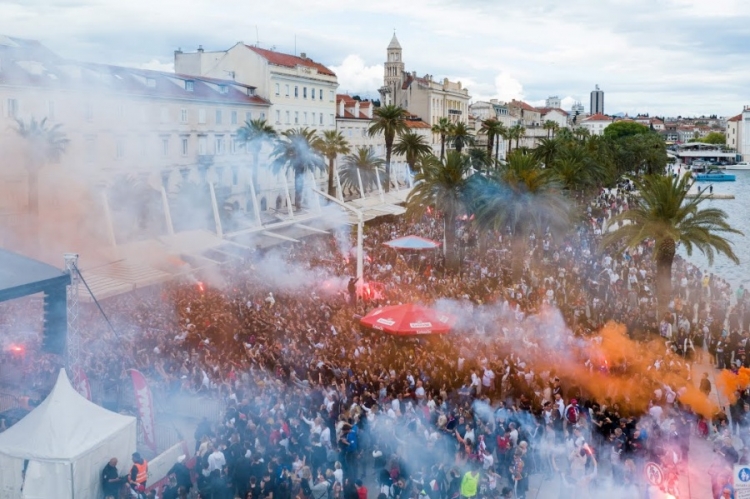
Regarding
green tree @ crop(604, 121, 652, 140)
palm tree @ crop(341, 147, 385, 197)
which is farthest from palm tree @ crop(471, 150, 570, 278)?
green tree @ crop(604, 121, 652, 140)

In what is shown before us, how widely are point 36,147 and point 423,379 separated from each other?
16.2m

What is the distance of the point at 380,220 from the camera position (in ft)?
140

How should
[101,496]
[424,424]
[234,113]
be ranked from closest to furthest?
1. [101,496]
2. [424,424]
3. [234,113]

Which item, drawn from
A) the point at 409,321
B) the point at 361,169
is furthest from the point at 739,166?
the point at 409,321

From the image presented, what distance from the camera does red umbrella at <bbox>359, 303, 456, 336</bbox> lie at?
690 inches

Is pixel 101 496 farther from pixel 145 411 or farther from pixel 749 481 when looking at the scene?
pixel 749 481

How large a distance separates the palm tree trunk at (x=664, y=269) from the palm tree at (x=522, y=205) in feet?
19.8

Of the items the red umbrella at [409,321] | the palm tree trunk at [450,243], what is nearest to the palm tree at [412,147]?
the palm tree trunk at [450,243]

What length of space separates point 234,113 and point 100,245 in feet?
80.3

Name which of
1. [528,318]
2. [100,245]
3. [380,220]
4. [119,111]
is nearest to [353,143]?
[380,220]

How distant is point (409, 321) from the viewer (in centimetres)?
1780

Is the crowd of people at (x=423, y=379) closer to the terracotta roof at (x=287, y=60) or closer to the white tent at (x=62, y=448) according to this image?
the white tent at (x=62, y=448)

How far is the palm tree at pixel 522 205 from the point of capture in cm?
2727

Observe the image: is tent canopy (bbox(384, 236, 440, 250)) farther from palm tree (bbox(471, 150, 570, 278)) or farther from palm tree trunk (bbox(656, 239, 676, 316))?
palm tree trunk (bbox(656, 239, 676, 316))
